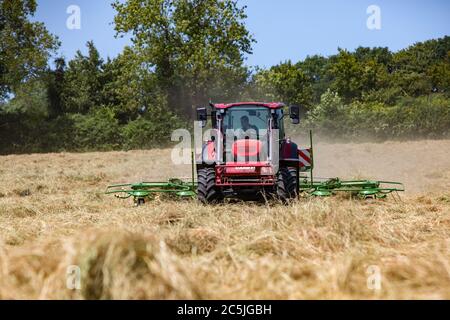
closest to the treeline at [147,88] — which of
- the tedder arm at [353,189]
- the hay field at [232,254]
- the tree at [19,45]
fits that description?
the tree at [19,45]

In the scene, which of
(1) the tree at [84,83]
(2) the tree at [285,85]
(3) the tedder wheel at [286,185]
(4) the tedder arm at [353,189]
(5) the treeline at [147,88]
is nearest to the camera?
(3) the tedder wheel at [286,185]

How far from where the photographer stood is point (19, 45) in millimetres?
32750

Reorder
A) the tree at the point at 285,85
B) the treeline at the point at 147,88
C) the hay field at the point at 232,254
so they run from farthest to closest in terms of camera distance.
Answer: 1. the tree at the point at 285,85
2. the treeline at the point at 147,88
3. the hay field at the point at 232,254

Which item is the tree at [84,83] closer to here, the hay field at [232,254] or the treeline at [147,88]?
the treeline at [147,88]

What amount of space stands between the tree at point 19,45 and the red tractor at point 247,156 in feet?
84.1

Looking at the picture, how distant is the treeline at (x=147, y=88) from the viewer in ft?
99.7

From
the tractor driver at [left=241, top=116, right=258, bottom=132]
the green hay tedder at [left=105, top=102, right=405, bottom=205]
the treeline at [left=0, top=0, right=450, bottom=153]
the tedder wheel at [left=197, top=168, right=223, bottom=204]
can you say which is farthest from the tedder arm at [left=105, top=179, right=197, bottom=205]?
the treeline at [left=0, top=0, right=450, bottom=153]

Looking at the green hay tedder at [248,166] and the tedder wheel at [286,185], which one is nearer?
the tedder wheel at [286,185]

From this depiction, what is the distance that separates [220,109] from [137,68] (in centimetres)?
2657

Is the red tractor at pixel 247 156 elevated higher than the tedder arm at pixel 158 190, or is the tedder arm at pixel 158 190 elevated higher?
the red tractor at pixel 247 156

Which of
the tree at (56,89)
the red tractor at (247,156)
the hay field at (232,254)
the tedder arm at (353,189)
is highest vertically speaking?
the tree at (56,89)

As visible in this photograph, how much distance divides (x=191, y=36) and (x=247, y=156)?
26454 mm

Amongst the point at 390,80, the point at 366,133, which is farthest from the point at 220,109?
the point at 390,80

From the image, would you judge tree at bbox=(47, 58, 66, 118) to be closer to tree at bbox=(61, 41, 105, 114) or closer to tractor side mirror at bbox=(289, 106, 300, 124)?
tree at bbox=(61, 41, 105, 114)
